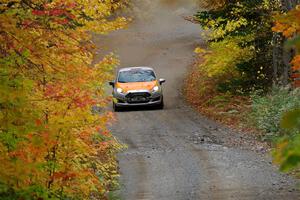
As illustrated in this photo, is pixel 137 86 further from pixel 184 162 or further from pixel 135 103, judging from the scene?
pixel 184 162

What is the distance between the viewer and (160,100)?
905 inches

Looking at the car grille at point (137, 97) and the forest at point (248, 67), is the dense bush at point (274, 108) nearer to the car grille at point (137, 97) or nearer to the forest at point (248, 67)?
the forest at point (248, 67)

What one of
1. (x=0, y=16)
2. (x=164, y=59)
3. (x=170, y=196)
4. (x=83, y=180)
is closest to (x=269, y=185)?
(x=170, y=196)

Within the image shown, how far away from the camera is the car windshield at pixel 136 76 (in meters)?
23.4

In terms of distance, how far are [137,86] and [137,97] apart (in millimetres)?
440

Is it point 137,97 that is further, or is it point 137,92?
point 137,97

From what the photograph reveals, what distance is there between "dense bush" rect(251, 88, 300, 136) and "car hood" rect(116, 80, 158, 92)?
4.36 meters

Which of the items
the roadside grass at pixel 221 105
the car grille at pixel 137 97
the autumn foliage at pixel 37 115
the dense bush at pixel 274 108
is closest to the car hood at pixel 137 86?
the car grille at pixel 137 97

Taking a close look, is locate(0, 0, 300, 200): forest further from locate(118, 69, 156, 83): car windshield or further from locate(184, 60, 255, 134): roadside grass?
locate(118, 69, 156, 83): car windshield

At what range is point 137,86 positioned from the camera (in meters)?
22.6

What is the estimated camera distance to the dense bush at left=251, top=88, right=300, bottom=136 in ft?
55.9

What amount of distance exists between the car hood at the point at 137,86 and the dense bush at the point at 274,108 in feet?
14.3

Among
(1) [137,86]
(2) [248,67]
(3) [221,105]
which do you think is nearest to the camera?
(3) [221,105]

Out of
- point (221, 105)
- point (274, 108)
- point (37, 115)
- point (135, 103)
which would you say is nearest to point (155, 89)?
point (135, 103)
